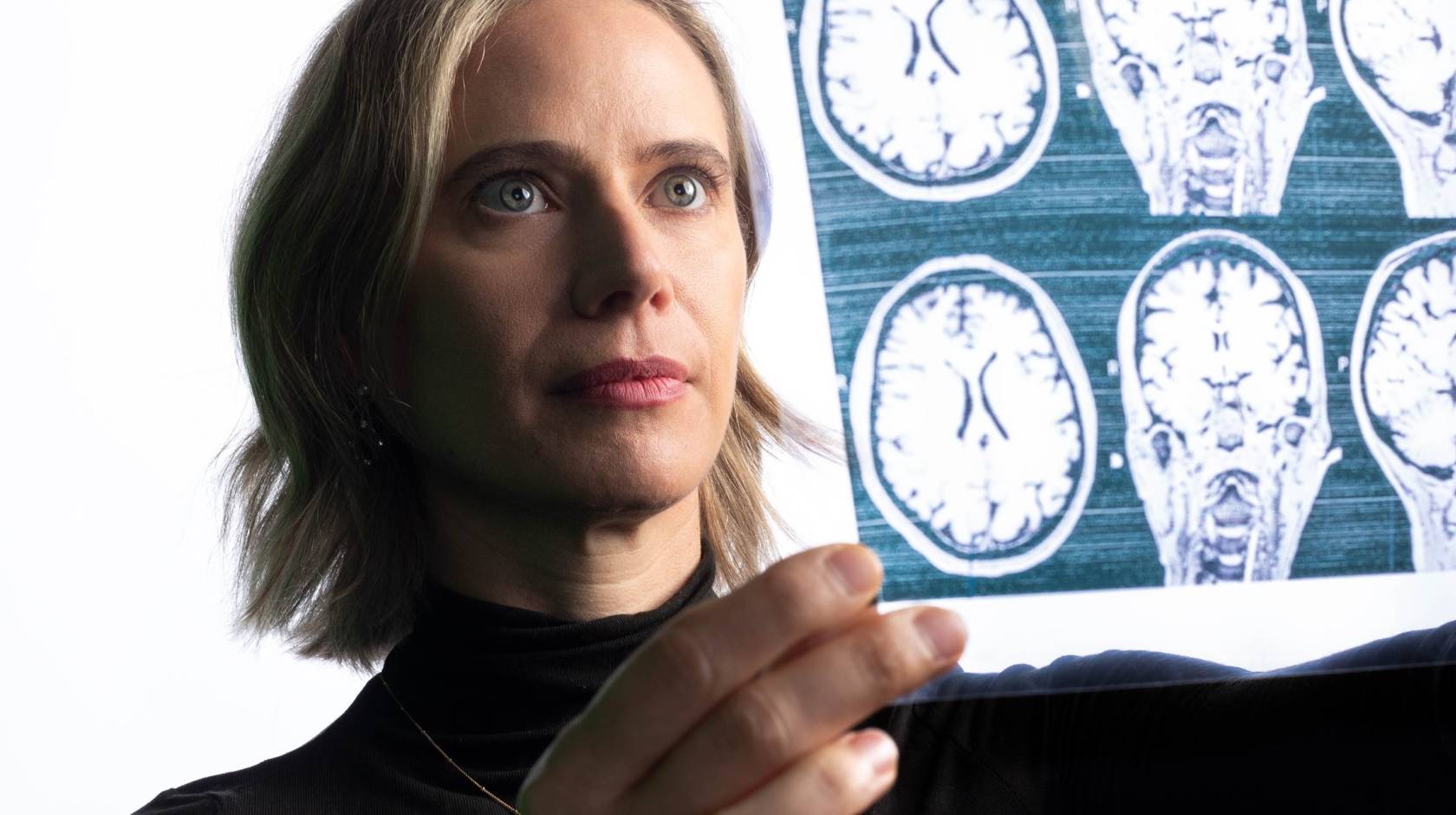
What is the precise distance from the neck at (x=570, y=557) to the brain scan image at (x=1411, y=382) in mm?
322

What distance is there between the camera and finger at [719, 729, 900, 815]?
0.31m

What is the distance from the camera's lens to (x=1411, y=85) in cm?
37

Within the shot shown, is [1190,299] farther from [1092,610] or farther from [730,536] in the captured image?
[730,536]

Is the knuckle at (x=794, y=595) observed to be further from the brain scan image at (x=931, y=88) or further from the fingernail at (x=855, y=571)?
the brain scan image at (x=931, y=88)

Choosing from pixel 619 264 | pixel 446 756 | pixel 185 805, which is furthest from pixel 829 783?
pixel 185 805

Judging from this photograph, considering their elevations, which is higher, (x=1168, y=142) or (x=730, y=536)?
(x=1168, y=142)

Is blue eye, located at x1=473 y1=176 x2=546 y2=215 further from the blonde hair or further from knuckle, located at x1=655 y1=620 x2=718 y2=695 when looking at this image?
knuckle, located at x1=655 y1=620 x2=718 y2=695

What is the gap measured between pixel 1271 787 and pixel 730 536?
1.31ft

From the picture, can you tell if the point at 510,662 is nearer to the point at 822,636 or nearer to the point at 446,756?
the point at 446,756

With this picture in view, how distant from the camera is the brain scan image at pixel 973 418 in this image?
0.34m

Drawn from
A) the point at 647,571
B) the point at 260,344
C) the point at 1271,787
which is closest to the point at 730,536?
the point at 647,571

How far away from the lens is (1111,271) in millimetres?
348

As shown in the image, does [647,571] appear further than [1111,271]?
Yes

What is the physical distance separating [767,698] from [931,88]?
17 centimetres
